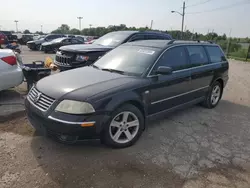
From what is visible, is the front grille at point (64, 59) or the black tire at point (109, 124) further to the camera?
the front grille at point (64, 59)

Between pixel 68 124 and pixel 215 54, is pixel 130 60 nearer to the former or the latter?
pixel 68 124

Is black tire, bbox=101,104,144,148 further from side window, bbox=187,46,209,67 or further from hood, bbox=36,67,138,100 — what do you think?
side window, bbox=187,46,209,67

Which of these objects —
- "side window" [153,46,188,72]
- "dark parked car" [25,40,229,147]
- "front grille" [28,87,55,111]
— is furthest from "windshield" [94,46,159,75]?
"front grille" [28,87,55,111]

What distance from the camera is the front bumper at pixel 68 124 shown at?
2.95 m

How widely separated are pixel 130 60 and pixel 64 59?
11.0 feet

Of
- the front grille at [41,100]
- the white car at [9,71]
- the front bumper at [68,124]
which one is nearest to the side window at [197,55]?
the front bumper at [68,124]

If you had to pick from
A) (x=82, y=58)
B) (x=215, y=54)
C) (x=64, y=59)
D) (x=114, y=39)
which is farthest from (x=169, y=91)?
(x=114, y=39)

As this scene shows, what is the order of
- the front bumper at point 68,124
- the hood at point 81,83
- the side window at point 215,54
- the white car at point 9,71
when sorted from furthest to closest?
the side window at point 215,54
the white car at point 9,71
the hood at point 81,83
the front bumper at point 68,124

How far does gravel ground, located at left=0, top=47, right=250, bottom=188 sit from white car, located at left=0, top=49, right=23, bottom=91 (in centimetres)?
131

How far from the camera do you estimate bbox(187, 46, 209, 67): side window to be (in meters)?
4.80

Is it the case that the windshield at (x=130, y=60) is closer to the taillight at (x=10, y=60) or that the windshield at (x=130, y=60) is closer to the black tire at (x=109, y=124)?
the black tire at (x=109, y=124)

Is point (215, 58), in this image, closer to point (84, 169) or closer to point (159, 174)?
point (159, 174)

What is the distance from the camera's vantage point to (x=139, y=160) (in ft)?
10.6

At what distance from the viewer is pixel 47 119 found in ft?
9.98
